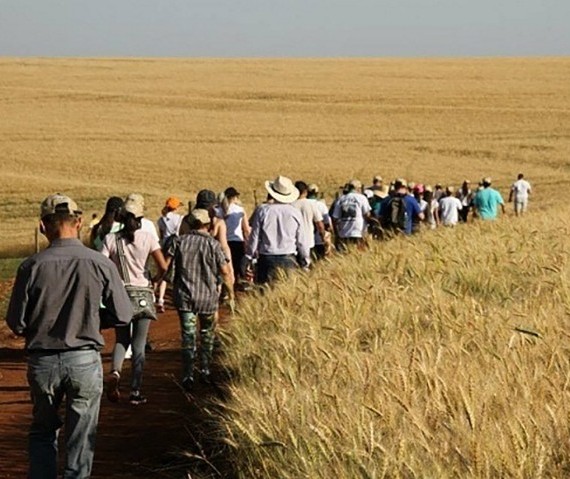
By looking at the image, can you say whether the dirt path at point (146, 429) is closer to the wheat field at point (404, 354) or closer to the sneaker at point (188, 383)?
the sneaker at point (188, 383)

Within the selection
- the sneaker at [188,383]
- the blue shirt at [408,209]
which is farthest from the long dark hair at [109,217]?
the blue shirt at [408,209]

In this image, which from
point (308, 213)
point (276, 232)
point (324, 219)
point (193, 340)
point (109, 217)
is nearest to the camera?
point (193, 340)

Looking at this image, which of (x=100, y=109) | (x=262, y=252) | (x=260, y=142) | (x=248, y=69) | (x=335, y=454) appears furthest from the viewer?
(x=248, y=69)

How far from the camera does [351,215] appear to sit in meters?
16.7

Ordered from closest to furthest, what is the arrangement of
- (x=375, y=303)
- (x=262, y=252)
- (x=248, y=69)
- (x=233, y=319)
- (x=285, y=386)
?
(x=285, y=386)
(x=375, y=303)
(x=233, y=319)
(x=262, y=252)
(x=248, y=69)

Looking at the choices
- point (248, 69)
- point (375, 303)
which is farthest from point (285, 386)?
point (248, 69)

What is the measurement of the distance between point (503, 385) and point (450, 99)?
60425mm

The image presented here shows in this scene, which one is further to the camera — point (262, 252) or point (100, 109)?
point (100, 109)

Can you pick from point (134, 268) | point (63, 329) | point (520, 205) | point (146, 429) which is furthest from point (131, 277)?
point (520, 205)

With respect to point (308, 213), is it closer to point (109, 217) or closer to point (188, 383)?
point (109, 217)

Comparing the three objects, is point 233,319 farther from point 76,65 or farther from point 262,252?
point 76,65

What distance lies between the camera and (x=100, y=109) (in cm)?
Answer: 6284

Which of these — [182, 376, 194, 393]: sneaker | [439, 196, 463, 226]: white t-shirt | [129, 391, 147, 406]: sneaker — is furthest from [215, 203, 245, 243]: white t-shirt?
[439, 196, 463, 226]: white t-shirt

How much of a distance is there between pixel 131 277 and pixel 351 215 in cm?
705
